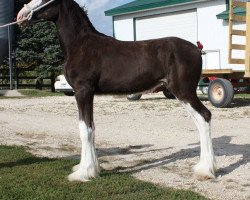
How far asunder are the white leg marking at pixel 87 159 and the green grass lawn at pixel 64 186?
12 cm

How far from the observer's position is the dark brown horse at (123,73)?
630 centimetres

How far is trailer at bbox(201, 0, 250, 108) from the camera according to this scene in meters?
15.0

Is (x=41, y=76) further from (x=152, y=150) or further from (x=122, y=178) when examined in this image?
(x=122, y=178)

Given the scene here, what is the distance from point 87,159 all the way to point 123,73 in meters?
1.22

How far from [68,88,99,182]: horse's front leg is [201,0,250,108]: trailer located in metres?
9.62

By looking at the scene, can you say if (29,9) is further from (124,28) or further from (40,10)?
(124,28)

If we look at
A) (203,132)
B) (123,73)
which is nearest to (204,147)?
(203,132)

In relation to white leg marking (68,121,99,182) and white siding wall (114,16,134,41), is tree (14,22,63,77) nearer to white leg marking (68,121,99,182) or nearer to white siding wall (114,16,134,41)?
white siding wall (114,16,134,41)

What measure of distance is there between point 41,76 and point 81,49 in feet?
80.3

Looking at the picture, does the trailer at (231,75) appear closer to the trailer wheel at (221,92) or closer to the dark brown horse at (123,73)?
the trailer wheel at (221,92)

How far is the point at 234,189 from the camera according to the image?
230 inches

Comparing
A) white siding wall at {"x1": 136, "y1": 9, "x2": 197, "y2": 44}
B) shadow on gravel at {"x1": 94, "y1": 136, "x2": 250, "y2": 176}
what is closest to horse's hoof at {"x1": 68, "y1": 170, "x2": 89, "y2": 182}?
shadow on gravel at {"x1": 94, "y1": 136, "x2": 250, "y2": 176}

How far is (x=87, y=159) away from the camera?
20.8ft

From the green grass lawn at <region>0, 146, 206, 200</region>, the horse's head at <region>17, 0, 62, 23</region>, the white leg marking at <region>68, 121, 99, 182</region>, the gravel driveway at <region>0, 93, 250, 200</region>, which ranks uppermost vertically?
the horse's head at <region>17, 0, 62, 23</region>
